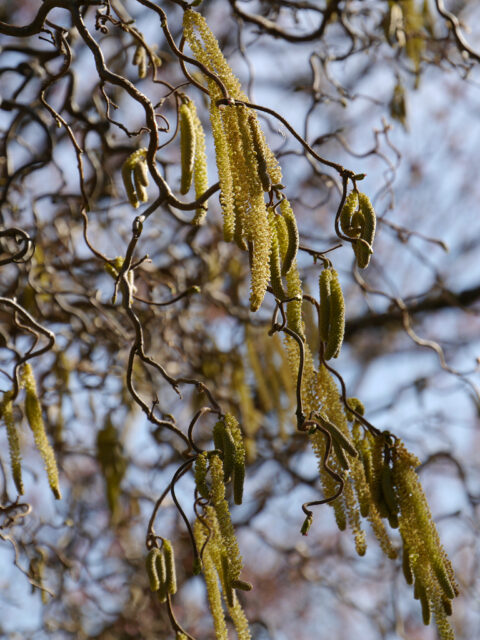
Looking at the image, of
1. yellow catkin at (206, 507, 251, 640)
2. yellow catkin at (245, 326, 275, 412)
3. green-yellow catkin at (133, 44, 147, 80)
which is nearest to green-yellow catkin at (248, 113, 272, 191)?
yellow catkin at (206, 507, 251, 640)

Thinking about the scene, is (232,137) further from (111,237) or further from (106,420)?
(111,237)

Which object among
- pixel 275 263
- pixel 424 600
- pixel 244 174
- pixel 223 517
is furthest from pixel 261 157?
pixel 424 600

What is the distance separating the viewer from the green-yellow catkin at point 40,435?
4.63ft

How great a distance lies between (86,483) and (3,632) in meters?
1.07

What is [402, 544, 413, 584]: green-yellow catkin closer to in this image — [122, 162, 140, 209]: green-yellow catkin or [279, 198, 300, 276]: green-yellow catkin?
[279, 198, 300, 276]: green-yellow catkin

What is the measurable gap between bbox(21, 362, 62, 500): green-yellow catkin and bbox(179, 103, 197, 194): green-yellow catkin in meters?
0.48

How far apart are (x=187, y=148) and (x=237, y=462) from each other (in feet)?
1.65

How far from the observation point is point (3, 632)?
3258 mm

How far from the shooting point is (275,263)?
115cm

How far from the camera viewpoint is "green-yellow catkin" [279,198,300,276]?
3.74 feet

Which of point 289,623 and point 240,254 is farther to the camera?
point 289,623

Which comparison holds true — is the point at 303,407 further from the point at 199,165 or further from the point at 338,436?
the point at 199,165

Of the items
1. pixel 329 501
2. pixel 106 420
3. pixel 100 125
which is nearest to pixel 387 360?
pixel 106 420

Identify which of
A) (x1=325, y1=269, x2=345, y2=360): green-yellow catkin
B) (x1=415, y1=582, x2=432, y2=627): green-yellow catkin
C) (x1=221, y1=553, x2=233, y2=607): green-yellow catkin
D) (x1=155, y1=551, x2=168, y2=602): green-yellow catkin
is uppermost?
(x1=325, y1=269, x2=345, y2=360): green-yellow catkin
